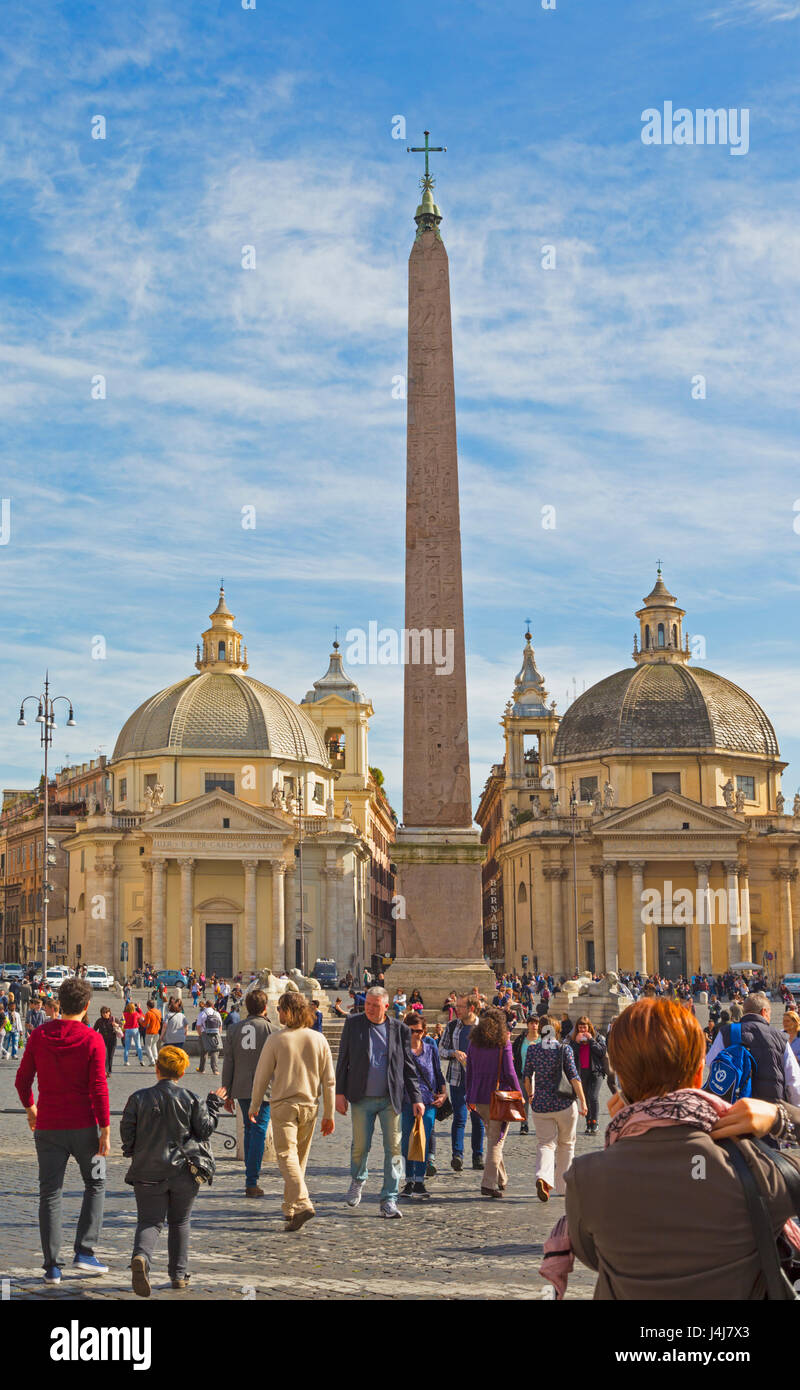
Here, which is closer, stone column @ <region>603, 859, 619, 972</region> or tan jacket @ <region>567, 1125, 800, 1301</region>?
tan jacket @ <region>567, 1125, 800, 1301</region>

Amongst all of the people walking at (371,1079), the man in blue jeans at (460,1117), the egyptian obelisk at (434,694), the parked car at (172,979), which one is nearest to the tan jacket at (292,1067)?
the people walking at (371,1079)

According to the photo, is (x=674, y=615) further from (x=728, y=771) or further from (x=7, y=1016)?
(x=7, y=1016)

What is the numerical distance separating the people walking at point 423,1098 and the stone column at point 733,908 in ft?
197

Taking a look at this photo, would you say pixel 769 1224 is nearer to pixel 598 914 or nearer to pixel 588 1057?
pixel 588 1057

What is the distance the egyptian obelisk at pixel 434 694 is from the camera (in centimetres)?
2492

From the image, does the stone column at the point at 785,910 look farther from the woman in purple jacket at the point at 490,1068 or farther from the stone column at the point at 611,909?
the woman in purple jacket at the point at 490,1068

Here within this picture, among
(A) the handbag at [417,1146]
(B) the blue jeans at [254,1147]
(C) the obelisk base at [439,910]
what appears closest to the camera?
(B) the blue jeans at [254,1147]

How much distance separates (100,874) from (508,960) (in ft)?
69.8

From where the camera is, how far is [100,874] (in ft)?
247

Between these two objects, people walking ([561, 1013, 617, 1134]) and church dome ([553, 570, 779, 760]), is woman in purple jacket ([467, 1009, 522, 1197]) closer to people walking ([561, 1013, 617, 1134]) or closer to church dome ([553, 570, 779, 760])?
people walking ([561, 1013, 617, 1134])

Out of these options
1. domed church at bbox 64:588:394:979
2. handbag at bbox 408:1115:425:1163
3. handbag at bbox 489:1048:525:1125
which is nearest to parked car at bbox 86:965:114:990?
domed church at bbox 64:588:394:979

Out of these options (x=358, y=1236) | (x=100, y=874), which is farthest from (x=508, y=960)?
(x=358, y=1236)

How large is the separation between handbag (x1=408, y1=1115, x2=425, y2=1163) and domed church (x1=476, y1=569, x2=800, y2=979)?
58028 mm

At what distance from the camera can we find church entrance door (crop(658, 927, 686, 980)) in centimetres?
7244
